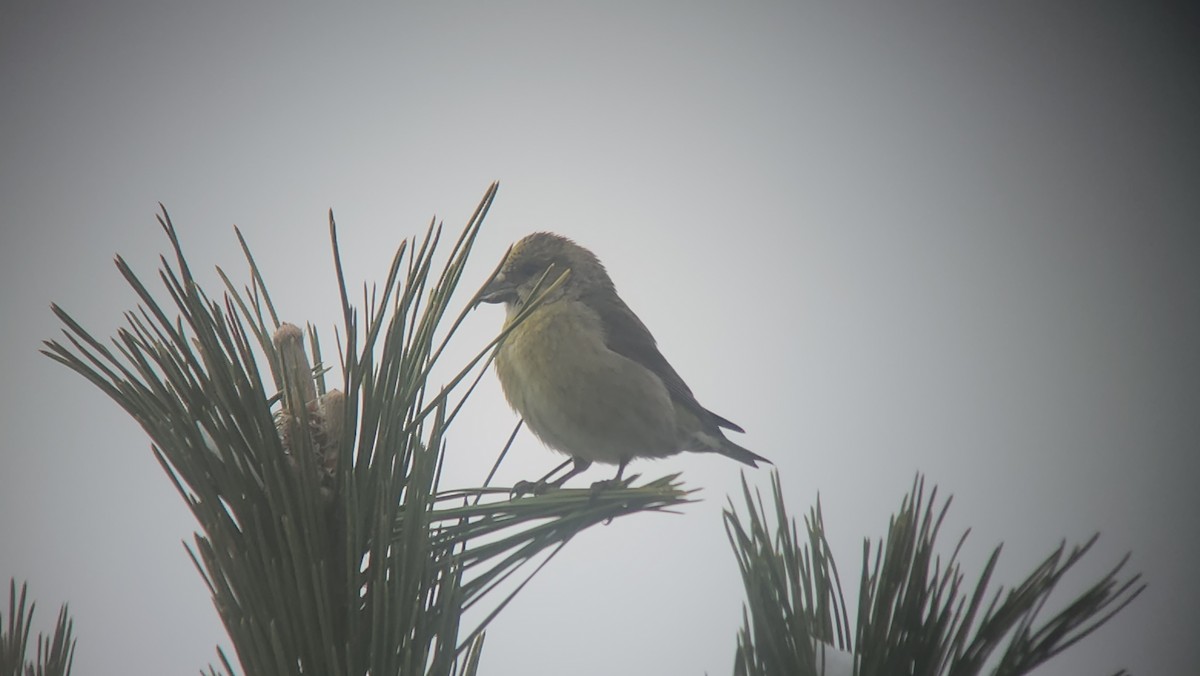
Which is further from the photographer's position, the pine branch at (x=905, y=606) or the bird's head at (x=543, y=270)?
the bird's head at (x=543, y=270)

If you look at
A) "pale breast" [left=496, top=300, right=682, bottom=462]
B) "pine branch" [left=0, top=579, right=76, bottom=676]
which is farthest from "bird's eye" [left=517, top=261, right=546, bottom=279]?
"pine branch" [left=0, top=579, right=76, bottom=676]

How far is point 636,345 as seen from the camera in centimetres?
312

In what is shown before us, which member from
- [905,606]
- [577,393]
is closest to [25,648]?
[905,606]

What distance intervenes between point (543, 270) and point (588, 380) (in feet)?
2.38

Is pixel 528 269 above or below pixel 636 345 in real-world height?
above

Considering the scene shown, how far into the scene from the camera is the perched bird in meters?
2.62

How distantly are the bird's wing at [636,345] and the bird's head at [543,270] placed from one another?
0.28 feet

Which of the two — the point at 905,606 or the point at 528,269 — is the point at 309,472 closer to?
the point at 905,606

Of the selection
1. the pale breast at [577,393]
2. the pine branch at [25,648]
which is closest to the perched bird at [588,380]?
the pale breast at [577,393]

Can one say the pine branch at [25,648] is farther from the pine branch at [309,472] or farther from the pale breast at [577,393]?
the pale breast at [577,393]

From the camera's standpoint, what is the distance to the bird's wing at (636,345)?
305 centimetres

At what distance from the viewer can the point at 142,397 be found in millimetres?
684

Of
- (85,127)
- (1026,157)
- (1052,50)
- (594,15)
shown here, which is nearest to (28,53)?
(85,127)

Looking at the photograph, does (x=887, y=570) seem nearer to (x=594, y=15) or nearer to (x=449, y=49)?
(x=449, y=49)
